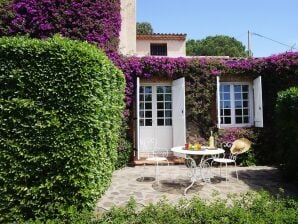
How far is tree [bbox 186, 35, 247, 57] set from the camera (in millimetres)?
37438

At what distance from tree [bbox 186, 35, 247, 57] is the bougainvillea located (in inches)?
1218

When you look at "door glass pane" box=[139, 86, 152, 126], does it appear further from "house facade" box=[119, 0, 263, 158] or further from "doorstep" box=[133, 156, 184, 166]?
"doorstep" box=[133, 156, 184, 166]

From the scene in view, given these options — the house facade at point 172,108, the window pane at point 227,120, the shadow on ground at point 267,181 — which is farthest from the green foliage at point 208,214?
the window pane at point 227,120

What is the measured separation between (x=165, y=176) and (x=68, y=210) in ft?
11.4

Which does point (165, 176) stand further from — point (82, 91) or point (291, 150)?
point (82, 91)

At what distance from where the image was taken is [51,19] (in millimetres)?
8094

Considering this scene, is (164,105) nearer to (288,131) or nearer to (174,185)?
(174,185)

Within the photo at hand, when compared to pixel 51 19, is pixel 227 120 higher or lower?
lower

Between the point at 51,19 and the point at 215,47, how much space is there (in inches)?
1327

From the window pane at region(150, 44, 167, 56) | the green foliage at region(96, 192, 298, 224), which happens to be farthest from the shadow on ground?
the window pane at region(150, 44, 167, 56)

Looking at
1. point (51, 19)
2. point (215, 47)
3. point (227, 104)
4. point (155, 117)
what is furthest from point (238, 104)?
point (215, 47)

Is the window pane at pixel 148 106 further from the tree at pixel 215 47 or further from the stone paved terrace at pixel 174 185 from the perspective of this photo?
the tree at pixel 215 47

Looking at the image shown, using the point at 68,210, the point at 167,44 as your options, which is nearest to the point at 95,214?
the point at 68,210

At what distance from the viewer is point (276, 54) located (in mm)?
9711
